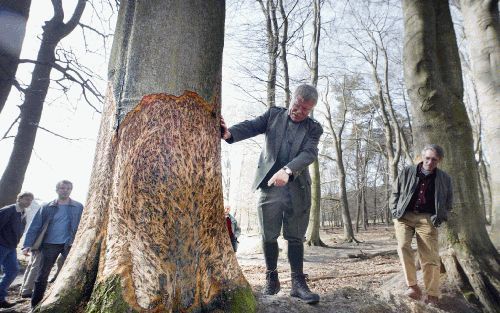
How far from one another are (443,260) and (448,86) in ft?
7.35

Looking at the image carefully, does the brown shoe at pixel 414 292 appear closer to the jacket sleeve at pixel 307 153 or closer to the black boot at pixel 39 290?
the jacket sleeve at pixel 307 153

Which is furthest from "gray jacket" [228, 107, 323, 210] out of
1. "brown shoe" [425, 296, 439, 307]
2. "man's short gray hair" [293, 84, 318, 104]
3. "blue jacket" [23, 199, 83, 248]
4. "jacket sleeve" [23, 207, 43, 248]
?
"jacket sleeve" [23, 207, 43, 248]

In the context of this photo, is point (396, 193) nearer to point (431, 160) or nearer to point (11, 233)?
point (431, 160)

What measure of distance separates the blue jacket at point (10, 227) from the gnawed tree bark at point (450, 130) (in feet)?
20.8

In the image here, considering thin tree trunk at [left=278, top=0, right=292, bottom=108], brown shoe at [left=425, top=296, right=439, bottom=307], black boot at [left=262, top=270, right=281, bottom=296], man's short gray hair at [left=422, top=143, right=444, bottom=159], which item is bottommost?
brown shoe at [left=425, top=296, right=439, bottom=307]

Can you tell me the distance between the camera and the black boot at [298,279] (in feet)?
8.63

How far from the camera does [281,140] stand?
297 centimetres

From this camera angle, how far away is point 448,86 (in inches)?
172

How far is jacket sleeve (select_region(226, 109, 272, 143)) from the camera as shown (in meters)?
2.84

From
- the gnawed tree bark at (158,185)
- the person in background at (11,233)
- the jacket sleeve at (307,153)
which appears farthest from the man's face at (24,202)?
the jacket sleeve at (307,153)

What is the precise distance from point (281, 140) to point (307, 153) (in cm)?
29

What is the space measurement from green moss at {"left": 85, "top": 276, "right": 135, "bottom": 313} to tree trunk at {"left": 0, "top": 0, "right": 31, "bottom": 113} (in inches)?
265

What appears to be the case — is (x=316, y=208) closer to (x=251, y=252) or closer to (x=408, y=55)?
(x=251, y=252)

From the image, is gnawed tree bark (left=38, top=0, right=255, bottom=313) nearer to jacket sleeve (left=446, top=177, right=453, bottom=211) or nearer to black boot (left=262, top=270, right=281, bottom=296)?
black boot (left=262, top=270, right=281, bottom=296)
